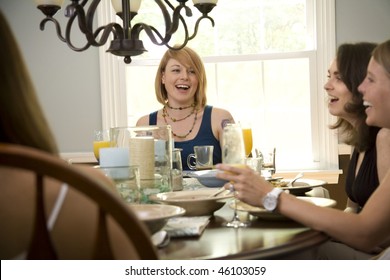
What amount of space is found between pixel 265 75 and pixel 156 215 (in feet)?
8.45

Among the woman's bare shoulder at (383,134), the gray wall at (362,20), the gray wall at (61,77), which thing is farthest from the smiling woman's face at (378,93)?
the gray wall at (61,77)

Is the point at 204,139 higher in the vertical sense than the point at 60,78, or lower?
lower

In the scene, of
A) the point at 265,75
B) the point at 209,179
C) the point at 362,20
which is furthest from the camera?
the point at 265,75

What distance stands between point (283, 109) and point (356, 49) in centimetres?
154

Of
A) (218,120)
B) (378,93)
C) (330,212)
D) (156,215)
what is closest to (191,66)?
(218,120)

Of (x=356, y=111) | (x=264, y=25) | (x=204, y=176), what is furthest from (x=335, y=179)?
(x=204, y=176)

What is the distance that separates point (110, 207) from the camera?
62 cm

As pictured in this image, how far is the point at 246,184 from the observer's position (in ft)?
4.14

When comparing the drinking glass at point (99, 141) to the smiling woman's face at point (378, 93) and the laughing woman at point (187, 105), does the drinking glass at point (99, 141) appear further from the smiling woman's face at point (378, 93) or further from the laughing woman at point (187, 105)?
the smiling woman's face at point (378, 93)

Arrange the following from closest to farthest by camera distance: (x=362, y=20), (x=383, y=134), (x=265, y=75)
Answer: (x=383, y=134) < (x=362, y=20) < (x=265, y=75)

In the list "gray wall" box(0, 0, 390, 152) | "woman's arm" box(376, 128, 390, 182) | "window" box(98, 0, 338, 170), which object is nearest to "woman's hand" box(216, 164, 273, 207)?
"woman's arm" box(376, 128, 390, 182)

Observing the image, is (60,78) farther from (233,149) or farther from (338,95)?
(233,149)

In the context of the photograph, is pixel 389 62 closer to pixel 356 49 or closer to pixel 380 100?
pixel 380 100

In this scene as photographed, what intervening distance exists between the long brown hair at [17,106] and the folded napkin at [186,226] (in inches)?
18.4
